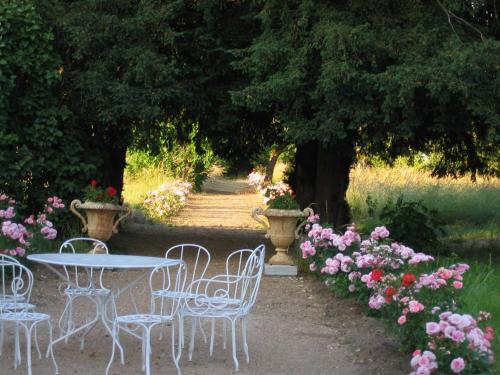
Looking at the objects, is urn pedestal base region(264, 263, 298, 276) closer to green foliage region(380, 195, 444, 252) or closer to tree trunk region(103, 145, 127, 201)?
green foliage region(380, 195, 444, 252)

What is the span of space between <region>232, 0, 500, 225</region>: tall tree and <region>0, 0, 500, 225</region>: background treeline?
0.02m

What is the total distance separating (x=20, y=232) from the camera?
853 centimetres

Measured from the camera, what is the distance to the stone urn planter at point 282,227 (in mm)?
10523

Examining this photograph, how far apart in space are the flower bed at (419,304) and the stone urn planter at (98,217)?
123 inches

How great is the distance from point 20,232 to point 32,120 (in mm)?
3388

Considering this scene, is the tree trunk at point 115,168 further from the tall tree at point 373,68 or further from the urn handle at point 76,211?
the tall tree at point 373,68

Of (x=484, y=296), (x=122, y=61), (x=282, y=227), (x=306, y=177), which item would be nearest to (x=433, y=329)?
(x=484, y=296)

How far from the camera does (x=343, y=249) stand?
8.53 meters

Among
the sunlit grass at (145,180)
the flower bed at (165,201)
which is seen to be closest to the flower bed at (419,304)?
the flower bed at (165,201)

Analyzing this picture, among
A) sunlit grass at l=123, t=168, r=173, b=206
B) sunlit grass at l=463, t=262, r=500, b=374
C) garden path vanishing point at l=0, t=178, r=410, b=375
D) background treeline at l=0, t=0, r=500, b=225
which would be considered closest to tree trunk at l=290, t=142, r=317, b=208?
background treeline at l=0, t=0, r=500, b=225

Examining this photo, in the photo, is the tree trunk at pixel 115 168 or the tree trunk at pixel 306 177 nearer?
the tree trunk at pixel 115 168

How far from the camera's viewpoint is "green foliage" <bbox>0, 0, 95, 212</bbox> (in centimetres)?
1095

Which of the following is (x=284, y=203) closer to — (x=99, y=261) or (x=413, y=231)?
(x=413, y=231)

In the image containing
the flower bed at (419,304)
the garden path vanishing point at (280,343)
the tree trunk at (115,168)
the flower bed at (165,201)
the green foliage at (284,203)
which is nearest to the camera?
the flower bed at (419,304)
